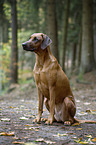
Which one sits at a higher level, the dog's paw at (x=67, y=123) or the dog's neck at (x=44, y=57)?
the dog's neck at (x=44, y=57)

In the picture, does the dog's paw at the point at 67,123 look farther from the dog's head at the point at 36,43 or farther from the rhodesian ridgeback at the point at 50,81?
the dog's head at the point at 36,43

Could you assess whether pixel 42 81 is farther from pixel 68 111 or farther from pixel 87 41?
pixel 87 41

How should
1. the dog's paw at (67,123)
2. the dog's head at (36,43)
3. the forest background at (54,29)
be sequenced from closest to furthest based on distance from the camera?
the dog's head at (36,43)
the dog's paw at (67,123)
the forest background at (54,29)

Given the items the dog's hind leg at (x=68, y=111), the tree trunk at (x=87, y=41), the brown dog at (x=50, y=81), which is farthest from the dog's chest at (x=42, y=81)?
the tree trunk at (x=87, y=41)

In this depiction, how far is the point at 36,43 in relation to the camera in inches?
166

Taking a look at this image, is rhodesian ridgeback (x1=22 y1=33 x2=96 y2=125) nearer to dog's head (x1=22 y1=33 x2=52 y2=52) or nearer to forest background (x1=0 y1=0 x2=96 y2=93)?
dog's head (x1=22 y1=33 x2=52 y2=52)

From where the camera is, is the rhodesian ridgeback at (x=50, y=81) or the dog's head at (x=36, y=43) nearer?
the dog's head at (x=36, y=43)

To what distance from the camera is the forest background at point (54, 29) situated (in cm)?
1481

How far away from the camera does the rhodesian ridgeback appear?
14.1 feet

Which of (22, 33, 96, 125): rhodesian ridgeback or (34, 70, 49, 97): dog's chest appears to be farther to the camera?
(34, 70, 49, 97): dog's chest

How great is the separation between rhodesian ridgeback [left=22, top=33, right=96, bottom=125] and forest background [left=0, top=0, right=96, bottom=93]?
7622mm

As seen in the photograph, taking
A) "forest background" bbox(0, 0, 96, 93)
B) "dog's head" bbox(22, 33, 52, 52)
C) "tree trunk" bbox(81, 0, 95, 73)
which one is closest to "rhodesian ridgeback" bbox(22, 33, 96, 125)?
"dog's head" bbox(22, 33, 52, 52)

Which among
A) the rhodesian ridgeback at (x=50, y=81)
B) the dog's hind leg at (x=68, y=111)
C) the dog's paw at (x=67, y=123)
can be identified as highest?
the rhodesian ridgeback at (x=50, y=81)

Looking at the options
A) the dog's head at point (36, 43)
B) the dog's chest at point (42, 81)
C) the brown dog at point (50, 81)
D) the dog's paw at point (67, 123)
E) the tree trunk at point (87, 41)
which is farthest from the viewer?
the tree trunk at point (87, 41)
